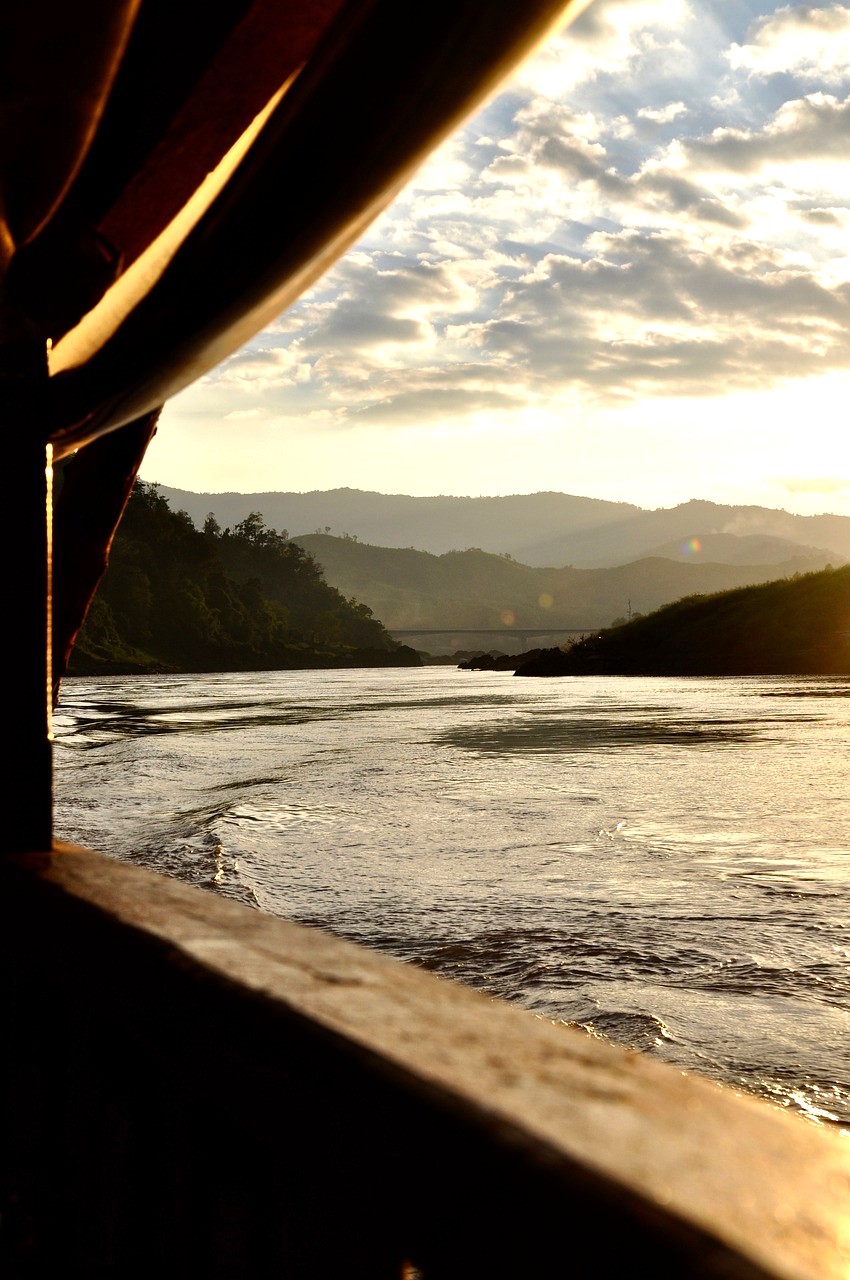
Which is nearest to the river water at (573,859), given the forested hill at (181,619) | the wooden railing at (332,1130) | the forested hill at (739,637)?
the wooden railing at (332,1130)

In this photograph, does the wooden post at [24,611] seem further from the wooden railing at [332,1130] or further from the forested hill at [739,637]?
the forested hill at [739,637]

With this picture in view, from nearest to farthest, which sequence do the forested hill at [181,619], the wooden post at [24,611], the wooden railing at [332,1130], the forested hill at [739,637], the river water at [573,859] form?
1. the wooden railing at [332,1130]
2. the wooden post at [24,611]
3. the river water at [573,859]
4. the forested hill at [739,637]
5. the forested hill at [181,619]

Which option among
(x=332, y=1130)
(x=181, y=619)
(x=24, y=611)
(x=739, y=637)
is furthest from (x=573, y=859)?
(x=181, y=619)

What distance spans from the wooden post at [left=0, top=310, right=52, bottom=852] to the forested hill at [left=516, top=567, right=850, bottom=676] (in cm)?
5127

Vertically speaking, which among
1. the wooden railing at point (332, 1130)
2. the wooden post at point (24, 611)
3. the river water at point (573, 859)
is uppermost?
the wooden post at point (24, 611)

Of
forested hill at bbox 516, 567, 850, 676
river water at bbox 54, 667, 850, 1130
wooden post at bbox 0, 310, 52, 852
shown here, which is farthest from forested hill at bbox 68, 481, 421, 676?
wooden post at bbox 0, 310, 52, 852

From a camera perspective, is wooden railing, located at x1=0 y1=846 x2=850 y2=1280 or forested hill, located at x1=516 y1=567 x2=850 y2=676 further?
forested hill, located at x1=516 y1=567 x2=850 y2=676

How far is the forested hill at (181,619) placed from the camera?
3967 inches

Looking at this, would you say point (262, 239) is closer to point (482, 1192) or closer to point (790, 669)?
point (482, 1192)

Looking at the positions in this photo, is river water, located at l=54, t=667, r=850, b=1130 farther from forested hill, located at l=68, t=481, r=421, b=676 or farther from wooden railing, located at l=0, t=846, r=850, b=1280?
forested hill, located at l=68, t=481, r=421, b=676

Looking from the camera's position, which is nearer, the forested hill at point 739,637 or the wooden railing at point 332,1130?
the wooden railing at point 332,1130

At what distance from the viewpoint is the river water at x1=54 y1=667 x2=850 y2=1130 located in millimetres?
4395

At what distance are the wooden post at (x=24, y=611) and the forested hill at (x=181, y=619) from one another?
89343mm

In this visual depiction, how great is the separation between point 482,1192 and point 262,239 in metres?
1.93
